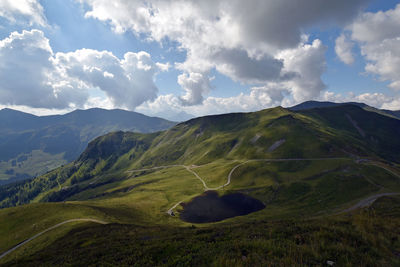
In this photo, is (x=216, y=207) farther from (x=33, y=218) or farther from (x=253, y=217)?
(x=33, y=218)

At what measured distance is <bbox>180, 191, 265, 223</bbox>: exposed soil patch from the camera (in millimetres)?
92875

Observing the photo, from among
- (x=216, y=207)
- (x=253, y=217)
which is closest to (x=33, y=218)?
(x=216, y=207)

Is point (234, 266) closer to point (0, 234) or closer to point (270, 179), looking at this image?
point (0, 234)

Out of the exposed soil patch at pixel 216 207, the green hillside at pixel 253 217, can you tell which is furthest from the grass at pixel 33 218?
the exposed soil patch at pixel 216 207

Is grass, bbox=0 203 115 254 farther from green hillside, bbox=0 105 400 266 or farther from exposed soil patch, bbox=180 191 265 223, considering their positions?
exposed soil patch, bbox=180 191 265 223

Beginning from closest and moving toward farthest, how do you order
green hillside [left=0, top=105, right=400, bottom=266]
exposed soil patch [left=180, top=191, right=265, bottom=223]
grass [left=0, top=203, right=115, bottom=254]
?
green hillside [left=0, top=105, right=400, bottom=266]
grass [left=0, top=203, right=115, bottom=254]
exposed soil patch [left=180, top=191, right=265, bottom=223]

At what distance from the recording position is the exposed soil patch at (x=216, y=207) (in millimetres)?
92875

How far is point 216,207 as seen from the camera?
103 m

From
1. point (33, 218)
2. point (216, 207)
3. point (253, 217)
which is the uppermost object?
point (33, 218)

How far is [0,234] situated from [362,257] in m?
116

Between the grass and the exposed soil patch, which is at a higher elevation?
the grass

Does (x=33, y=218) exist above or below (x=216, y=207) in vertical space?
above

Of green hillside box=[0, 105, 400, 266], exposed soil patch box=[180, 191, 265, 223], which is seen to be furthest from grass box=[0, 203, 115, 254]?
exposed soil patch box=[180, 191, 265, 223]

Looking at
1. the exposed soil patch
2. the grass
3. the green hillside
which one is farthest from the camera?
the exposed soil patch
